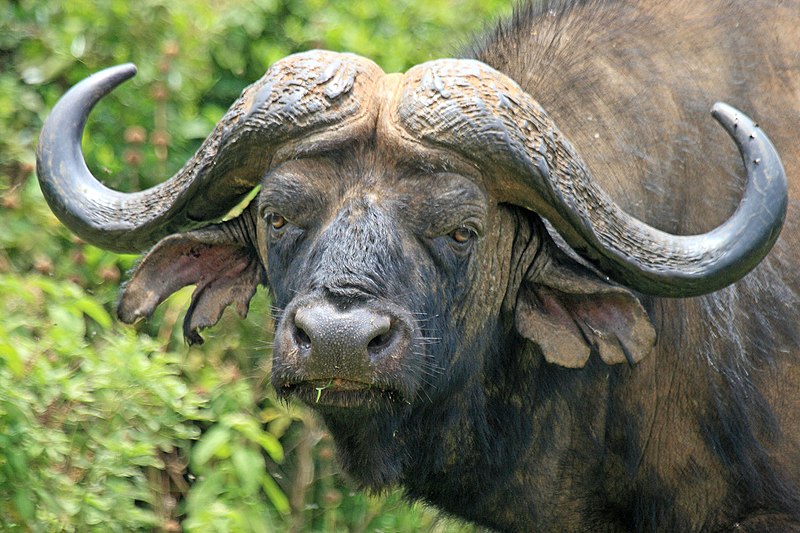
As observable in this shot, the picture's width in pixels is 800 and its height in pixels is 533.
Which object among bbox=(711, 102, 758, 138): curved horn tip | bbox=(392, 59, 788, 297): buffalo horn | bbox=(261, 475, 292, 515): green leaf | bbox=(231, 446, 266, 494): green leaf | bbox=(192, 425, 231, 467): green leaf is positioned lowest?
bbox=(261, 475, 292, 515): green leaf

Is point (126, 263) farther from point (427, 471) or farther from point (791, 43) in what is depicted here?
point (791, 43)

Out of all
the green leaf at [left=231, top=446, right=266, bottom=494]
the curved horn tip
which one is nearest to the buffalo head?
the curved horn tip

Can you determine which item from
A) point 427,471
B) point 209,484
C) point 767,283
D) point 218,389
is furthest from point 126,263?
point 767,283

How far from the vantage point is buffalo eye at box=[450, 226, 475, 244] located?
461 centimetres

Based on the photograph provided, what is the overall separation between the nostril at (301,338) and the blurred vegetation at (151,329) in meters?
1.24

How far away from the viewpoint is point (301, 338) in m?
4.27

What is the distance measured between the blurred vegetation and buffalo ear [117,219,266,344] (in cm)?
23

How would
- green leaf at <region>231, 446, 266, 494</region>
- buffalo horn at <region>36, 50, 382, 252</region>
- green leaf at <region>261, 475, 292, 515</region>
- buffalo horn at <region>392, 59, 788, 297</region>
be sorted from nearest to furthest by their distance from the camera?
buffalo horn at <region>392, 59, 788, 297</region>, buffalo horn at <region>36, 50, 382, 252</region>, green leaf at <region>231, 446, 266, 494</region>, green leaf at <region>261, 475, 292, 515</region>

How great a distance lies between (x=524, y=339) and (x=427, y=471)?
1.88 feet

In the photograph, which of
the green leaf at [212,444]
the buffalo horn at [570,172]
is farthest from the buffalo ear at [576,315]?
the green leaf at [212,444]

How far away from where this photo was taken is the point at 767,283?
16.3ft

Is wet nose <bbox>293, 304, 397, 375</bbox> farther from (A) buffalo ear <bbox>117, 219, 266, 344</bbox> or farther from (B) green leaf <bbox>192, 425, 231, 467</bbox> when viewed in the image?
(B) green leaf <bbox>192, 425, 231, 467</bbox>

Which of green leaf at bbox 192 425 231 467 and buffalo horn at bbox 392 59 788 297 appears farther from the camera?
green leaf at bbox 192 425 231 467

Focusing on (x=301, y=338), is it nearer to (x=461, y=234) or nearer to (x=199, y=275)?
(x=461, y=234)
